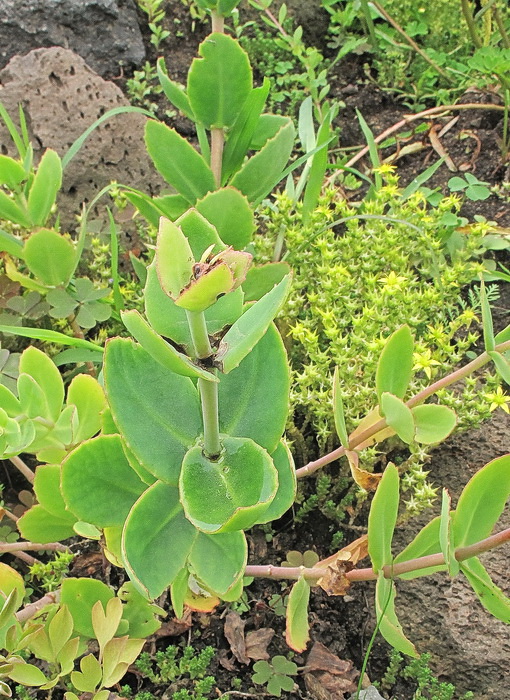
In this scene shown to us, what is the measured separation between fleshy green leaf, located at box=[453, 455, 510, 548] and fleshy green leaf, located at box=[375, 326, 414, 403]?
233 mm

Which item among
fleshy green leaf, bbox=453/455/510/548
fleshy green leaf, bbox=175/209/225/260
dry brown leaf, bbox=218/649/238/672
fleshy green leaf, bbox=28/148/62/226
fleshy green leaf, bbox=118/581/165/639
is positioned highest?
fleshy green leaf, bbox=175/209/225/260

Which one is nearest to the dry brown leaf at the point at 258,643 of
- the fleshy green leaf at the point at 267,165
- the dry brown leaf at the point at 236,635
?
the dry brown leaf at the point at 236,635

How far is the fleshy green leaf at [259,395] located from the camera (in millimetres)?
880

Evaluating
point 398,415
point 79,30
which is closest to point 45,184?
point 398,415

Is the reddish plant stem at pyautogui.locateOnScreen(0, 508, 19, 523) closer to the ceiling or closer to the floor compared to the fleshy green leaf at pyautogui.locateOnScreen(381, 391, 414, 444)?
closer to the floor

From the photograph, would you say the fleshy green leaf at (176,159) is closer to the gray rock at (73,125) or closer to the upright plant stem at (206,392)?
the gray rock at (73,125)

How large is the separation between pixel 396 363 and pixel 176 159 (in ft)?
2.21

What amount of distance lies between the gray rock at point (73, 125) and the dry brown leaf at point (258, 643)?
120cm

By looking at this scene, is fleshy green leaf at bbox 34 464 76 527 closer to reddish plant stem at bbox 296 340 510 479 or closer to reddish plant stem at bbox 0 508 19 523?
reddish plant stem at bbox 0 508 19 523

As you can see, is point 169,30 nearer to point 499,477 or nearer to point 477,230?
point 477,230

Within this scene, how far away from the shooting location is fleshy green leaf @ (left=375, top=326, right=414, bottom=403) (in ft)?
Answer: 3.50

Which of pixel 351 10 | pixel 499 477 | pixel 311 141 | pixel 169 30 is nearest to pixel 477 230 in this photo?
pixel 311 141

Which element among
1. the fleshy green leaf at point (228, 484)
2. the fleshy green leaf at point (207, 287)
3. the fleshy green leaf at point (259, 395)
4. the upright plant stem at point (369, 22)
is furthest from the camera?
the upright plant stem at point (369, 22)

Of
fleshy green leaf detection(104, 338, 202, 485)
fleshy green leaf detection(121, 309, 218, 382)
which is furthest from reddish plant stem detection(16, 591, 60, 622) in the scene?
fleshy green leaf detection(121, 309, 218, 382)
